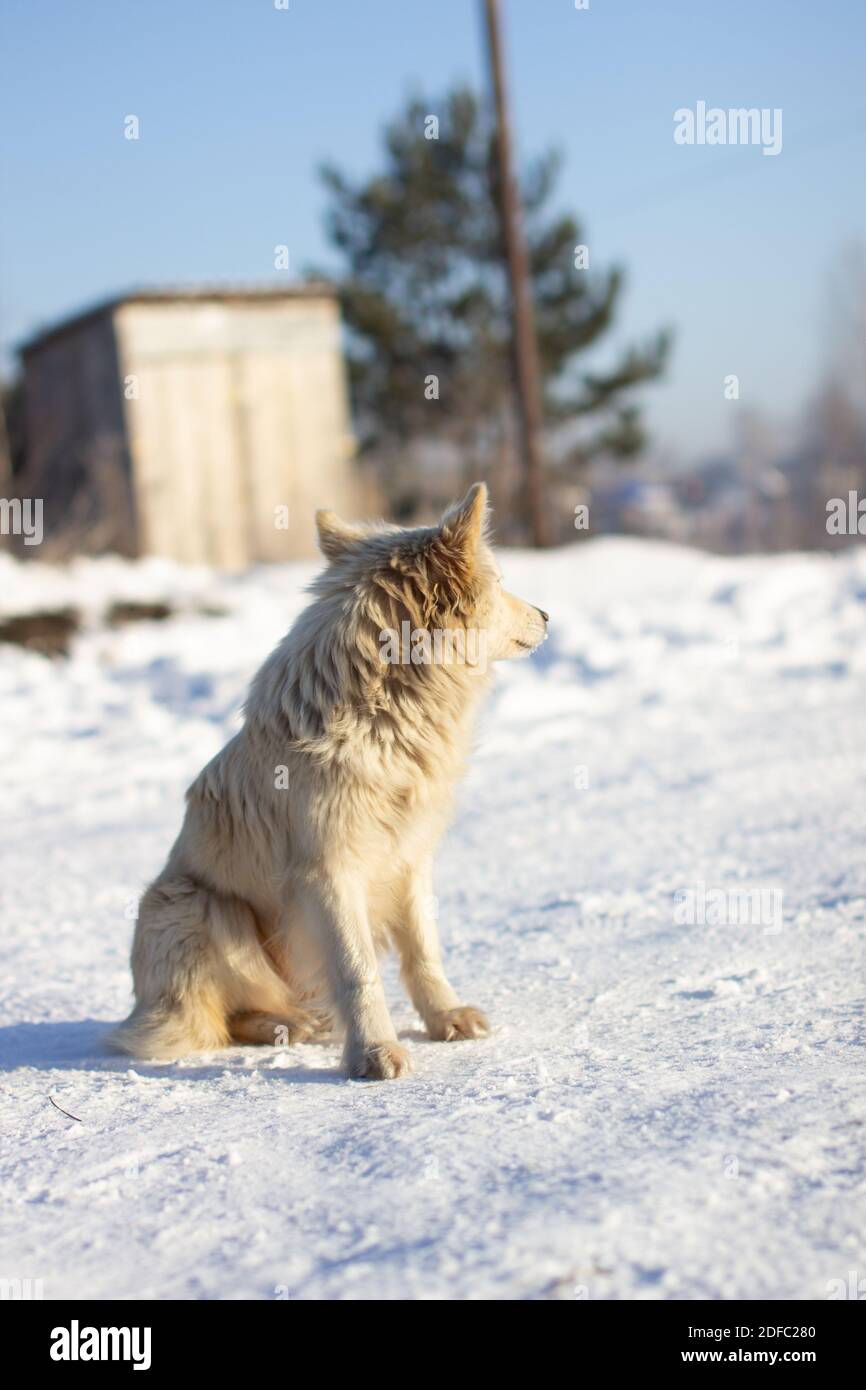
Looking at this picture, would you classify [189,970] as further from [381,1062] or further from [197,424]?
[197,424]

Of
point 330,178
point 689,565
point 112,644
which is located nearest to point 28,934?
point 112,644

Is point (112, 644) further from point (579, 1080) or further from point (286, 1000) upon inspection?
point (579, 1080)

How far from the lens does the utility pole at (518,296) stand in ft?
58.9

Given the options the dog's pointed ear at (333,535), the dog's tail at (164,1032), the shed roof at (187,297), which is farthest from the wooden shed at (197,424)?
the dog's tail at (164,1032)

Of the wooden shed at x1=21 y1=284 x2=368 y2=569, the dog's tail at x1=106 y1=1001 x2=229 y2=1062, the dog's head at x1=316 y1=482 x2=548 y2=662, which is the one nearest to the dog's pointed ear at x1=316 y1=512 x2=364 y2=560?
the dog's head at x1=316 y1=482 x2=548 y2=662

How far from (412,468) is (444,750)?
1106 inches

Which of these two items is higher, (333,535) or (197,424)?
(197,424)

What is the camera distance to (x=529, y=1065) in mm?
3775

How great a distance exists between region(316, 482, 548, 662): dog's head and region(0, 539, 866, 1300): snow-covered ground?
64 centimetres

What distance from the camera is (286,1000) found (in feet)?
14.6

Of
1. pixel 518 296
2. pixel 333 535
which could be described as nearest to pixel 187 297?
pixel 518 296

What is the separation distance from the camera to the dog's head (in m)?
4.19

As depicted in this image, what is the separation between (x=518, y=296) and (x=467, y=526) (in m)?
15.6
